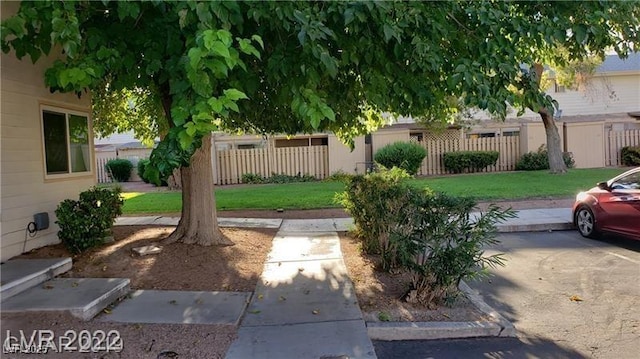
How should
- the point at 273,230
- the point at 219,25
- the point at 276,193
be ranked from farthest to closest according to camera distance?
1. the point at 276,193
2. the point at 273,230
3. the point at 219,25

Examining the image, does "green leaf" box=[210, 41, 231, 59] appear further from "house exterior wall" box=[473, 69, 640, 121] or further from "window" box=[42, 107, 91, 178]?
"house exterior wall" box=[473, 69, 640, 121]

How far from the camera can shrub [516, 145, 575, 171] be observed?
21859 mm

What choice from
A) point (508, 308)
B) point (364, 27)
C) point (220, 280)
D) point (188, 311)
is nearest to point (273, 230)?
point (220, 280)

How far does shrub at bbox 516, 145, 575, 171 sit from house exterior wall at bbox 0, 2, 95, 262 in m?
20.2

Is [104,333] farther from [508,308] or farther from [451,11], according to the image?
[451,11]

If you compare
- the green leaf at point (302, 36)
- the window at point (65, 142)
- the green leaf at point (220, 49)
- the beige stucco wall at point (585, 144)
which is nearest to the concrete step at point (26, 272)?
the window at point (65, 142)

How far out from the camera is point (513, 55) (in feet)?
15.9

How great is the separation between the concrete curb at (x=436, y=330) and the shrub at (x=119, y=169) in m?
25.1

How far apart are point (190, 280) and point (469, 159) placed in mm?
18330

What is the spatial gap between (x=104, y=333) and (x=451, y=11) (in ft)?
16.0

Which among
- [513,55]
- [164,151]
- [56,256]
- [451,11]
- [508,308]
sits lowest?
[508,308]

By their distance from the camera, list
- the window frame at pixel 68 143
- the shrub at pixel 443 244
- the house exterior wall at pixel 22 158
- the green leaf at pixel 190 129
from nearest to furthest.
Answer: the green leaf at pixel 190 129, the shrub at pixel 443 244, the house exterior wall at pixel 22 158, the window frame at pixel 68 143

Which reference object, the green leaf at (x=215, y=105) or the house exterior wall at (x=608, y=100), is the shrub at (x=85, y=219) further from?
the house exterior wall at (x=608, y=100)

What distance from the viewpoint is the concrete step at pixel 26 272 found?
5.23 meters
